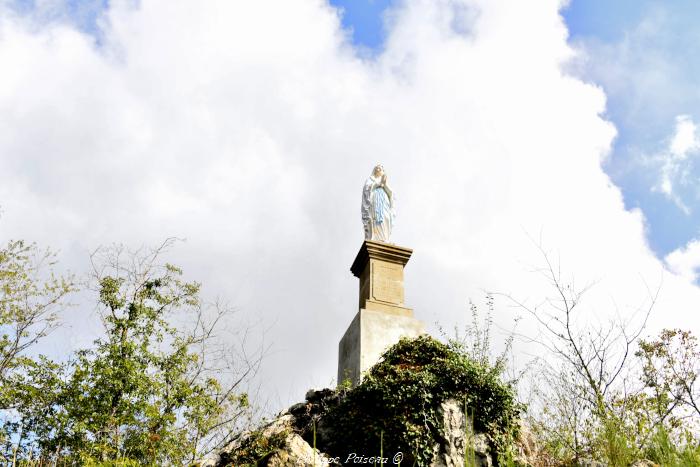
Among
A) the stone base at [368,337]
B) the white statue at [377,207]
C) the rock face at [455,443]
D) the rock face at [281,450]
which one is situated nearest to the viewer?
the rock face at [281,450]

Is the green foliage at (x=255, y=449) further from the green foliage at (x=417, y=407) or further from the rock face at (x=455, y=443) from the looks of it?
the rock face at (x=455, y=443)

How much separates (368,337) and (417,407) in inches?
108

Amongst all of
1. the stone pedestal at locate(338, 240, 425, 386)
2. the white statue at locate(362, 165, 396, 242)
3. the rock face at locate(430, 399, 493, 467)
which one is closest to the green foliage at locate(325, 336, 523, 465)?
the rock face at locate(430, 399, 493, 467)

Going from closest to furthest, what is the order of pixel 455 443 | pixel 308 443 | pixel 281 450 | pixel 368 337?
1. pixel 281 450
2. pixel 455 443
3. pixel 308 443
4. pixel 368 337

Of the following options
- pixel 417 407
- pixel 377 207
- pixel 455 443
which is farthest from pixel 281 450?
pixel 377 207

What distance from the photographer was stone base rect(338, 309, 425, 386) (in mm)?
9242

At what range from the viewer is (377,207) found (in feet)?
38.2

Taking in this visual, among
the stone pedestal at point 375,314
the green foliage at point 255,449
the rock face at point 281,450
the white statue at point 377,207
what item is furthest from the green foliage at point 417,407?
the white statue at point 377,207

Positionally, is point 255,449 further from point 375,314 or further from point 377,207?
point 377,207

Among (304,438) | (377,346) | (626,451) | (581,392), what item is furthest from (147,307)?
(626,451)

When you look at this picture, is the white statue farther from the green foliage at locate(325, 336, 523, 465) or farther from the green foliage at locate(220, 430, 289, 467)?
the green foliage at locate(220, 430, 289, 467)

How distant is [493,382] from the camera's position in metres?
7.10

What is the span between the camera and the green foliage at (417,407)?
21.5 ft

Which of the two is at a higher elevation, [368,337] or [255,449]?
[368,337]
